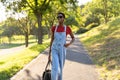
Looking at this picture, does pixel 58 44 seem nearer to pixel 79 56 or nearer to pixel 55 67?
pixel 55 67

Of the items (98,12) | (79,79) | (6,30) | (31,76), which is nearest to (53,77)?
(79,79)

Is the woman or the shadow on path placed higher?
the woman

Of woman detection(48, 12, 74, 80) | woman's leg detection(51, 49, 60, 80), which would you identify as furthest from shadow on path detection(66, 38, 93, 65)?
woman's leg detection(51, 49, 60, 80)

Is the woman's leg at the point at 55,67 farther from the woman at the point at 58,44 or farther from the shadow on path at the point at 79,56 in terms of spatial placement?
the shadow on path at the point at 79,56

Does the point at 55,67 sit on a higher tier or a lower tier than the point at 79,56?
higher

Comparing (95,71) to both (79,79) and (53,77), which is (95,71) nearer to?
(79,79)

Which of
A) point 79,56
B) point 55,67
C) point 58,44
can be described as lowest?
point 79,56

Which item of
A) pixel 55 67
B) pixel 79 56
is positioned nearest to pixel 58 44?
pixel 55 67

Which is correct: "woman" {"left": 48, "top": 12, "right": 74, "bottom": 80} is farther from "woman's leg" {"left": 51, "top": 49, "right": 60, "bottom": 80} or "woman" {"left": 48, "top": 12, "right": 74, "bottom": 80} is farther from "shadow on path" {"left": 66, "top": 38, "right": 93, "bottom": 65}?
"shadow on path" {"left": 66, "top": 38, "right": 93, "bottom": 65}

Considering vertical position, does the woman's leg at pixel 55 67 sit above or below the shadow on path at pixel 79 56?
above

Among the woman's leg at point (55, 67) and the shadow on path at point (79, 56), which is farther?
the shadow on path at point (79, 56)

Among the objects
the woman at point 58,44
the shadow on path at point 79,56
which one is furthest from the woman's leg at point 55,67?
the shadow on path at point 79,56

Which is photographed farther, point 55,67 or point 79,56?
point 79,56

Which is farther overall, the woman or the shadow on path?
the shadow on path
